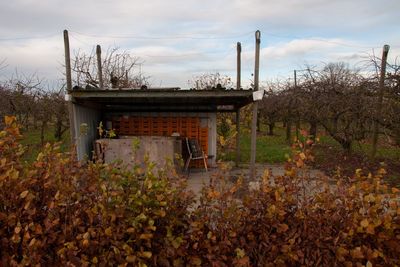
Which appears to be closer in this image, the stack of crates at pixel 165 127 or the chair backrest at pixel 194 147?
the chair backrest at pixel 194 147

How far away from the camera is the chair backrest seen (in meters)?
11.6

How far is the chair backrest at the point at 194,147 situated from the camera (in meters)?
11.6

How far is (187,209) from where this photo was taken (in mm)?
2395

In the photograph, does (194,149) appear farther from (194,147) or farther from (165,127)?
(165,127)

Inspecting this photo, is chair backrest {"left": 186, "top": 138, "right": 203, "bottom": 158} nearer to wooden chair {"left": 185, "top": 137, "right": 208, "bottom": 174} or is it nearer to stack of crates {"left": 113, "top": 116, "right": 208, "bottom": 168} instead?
wooden chair {"left": 185, "top": 137, "right": 208, "bottom": 174}

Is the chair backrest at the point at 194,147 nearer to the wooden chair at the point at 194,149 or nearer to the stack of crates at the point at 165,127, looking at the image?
the wooden chair at the point at 194,149

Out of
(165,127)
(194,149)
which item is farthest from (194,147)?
(165,127)

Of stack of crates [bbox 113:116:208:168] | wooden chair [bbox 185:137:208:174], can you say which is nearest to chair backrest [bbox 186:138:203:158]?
wooden chair [bbox 185:137:208:174]

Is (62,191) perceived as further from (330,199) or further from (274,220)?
(330,199)

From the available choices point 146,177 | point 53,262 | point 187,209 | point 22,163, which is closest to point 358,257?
point 187,209

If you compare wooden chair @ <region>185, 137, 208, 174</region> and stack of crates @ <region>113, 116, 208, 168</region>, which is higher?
stack of crates @ <region>113, 116, 208, 168</region>

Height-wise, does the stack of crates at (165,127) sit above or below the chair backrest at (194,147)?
above

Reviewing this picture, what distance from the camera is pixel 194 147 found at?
1175 centimetres

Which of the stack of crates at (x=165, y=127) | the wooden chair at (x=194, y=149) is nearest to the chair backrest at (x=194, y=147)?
the wooden chair at (x=194, y=149)
